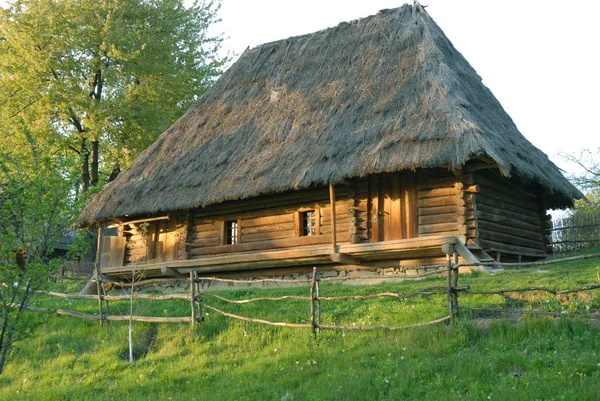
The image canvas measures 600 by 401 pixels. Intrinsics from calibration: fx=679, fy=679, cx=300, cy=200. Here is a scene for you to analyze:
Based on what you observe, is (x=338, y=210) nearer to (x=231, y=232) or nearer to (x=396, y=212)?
(x=396, y=212)

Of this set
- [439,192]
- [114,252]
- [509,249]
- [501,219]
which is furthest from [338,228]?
[114,252]

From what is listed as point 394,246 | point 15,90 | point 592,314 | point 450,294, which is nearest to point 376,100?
point 394,246

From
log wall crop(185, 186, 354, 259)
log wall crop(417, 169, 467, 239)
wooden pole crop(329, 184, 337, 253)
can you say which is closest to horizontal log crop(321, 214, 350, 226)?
log wall crop(185, 186, 354, 259)

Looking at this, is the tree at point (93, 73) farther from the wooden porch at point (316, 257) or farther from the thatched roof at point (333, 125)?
the wooden porch at point (316, 257)

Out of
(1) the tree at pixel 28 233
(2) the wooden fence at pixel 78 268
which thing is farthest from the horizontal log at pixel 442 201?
(2) the wooden fence at pixel 78 268

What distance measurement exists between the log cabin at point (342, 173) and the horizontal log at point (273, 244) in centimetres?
5

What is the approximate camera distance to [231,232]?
61.6 feet

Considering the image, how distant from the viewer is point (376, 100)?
1681cm

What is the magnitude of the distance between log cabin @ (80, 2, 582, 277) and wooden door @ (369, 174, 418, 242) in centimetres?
3

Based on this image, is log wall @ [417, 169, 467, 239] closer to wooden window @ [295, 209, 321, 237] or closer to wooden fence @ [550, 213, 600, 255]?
wooden window @ [295, 209, 321, 237]

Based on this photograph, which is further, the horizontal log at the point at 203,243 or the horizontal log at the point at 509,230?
→ the horizontal log at the point at 203,243

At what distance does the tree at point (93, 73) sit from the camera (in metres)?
24.7

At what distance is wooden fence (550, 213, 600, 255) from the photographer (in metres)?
20.9

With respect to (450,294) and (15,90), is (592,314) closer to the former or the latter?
(450,294)
